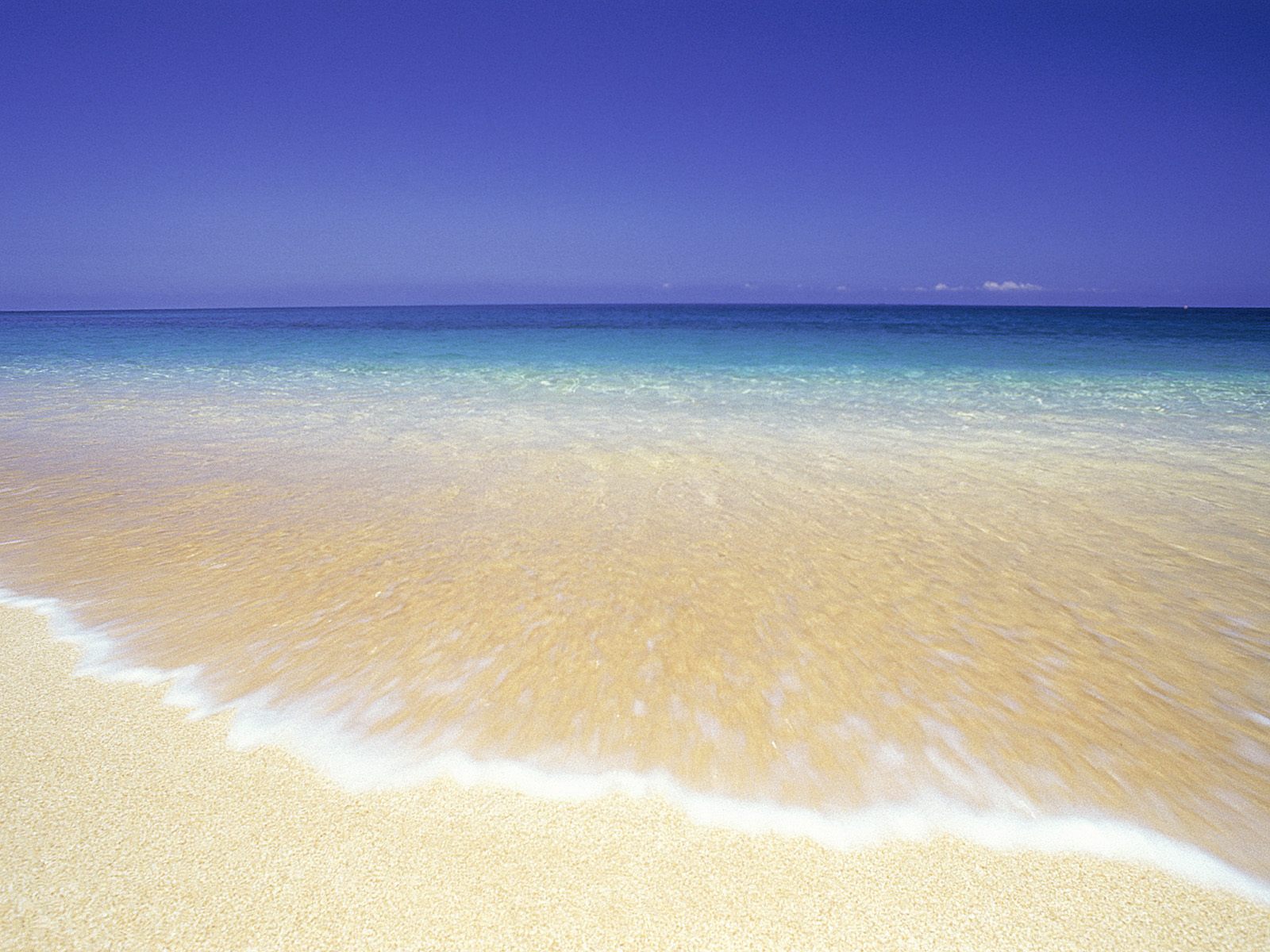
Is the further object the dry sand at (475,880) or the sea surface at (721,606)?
the sea surface at (721,606)

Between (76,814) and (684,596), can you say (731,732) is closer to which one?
(684,596)

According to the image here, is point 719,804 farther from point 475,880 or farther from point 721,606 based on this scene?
point 721,606

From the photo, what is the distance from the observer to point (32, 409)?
9.13 meters

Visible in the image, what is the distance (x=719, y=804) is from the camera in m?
1.97

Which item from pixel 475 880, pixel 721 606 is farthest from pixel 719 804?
pixel 721 606

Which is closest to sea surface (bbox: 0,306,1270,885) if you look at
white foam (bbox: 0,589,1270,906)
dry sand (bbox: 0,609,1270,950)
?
white foam (bbox: 0,589,1270,906)

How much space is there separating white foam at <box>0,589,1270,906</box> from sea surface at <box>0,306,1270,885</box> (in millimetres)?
13

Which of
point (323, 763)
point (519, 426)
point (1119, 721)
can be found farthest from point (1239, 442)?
point (323, 763)

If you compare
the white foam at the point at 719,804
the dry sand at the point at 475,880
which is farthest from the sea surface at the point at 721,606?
the dry sand at the point at 475,880

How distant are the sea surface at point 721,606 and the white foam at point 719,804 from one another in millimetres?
13

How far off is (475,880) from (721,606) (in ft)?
5.97

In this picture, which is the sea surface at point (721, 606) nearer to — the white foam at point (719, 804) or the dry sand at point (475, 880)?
the white foam at point (719, 804)

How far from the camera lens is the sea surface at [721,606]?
83.1 inches

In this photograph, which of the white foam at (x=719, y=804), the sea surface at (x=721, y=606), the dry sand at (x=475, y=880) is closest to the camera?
the dry sand at (x=475, y=880)
